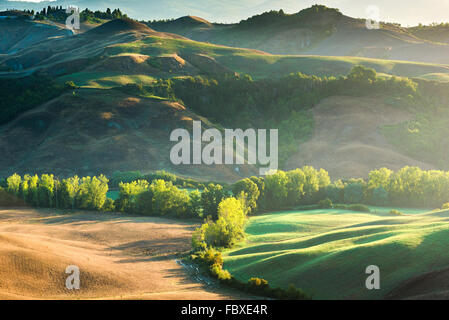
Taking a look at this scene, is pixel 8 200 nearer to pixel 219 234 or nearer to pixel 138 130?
pixel 219 234

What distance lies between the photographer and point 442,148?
155 m

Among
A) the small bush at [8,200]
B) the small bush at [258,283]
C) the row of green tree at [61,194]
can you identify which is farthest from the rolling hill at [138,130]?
the small bush at [258,283]

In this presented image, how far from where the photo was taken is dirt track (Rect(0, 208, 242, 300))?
46281 mm

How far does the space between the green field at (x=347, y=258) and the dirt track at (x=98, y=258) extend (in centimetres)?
681

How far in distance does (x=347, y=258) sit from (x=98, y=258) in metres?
30.7

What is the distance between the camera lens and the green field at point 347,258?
4478 centimetres

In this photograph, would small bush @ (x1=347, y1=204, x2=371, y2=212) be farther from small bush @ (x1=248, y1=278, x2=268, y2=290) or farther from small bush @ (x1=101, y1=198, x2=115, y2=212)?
small bush @ (x1=248, y1=278, x2=268, y2=290)

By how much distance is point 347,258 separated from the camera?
161ft

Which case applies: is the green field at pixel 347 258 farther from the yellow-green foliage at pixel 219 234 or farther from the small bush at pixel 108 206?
the small bush at pixel 108 206

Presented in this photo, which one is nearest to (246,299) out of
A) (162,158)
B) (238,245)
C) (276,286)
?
(276,286)

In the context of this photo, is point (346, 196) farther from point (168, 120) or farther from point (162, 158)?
point (168, 120)
